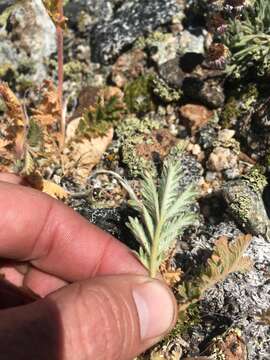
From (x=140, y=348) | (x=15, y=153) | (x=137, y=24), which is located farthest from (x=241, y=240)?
(x=137, y=24)

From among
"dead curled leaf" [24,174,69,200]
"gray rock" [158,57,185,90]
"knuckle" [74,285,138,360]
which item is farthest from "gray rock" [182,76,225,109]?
"knuckle" [74,285,138,360]

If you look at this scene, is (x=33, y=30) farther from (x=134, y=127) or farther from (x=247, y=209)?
(x=247, y=209)

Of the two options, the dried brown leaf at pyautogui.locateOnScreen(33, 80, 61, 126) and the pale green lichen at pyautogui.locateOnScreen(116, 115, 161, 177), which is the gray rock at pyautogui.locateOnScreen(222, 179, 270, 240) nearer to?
the pale green lichen at pyautogui.locateOnScreen(116, 115, 161, 177)

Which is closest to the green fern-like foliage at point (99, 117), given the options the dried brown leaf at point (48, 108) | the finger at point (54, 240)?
the dried brown leaf at point (48, 108)

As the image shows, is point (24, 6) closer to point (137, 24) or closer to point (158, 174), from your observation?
point (137, 24)

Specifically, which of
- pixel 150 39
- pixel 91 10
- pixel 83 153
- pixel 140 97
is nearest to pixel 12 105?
pixel 83 153

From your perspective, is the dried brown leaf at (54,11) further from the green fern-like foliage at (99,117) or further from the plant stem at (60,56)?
the green fern-like foliage at (99,117)
